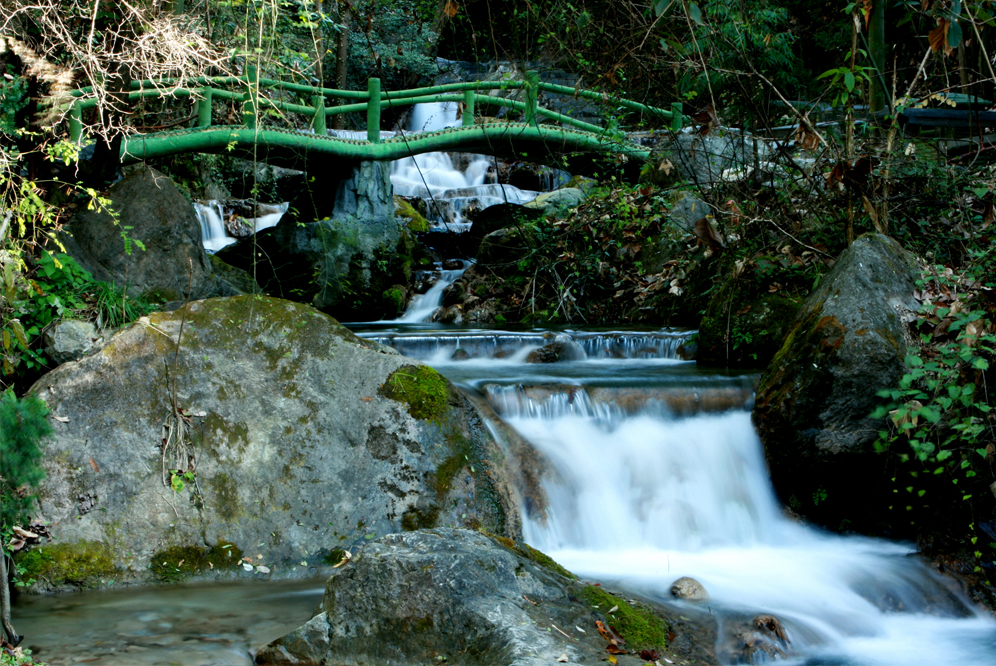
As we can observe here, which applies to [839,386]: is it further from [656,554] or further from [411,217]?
[411,217]

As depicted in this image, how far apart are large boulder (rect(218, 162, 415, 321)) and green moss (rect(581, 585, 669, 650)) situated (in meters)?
7.82

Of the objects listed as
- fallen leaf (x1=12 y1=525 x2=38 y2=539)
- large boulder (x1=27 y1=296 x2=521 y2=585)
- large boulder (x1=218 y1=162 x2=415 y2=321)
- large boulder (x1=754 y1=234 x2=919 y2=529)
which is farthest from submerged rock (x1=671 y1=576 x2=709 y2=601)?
large boulder (x1=218 y1=162 x2=415 y2=321)

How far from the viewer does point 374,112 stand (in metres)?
10.9

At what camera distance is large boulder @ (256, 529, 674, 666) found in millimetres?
3098

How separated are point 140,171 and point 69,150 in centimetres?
355

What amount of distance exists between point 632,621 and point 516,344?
4629mm

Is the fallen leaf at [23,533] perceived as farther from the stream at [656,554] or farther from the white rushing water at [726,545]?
the white rushing water at [726,545]

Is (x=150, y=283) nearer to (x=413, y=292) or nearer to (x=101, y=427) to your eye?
(x=101, y=427)

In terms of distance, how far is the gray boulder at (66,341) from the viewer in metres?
5.22

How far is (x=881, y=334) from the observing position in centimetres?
534

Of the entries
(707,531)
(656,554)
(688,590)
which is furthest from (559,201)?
(688,590)

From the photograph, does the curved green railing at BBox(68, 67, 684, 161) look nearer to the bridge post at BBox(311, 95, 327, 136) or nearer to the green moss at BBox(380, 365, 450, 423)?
the bridge post at BBox(311, 95, 327, 136)

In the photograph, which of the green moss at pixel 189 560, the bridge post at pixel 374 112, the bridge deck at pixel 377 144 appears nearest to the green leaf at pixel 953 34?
the green moss at pixel 189 560

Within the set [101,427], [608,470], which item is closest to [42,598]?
[101,427]
